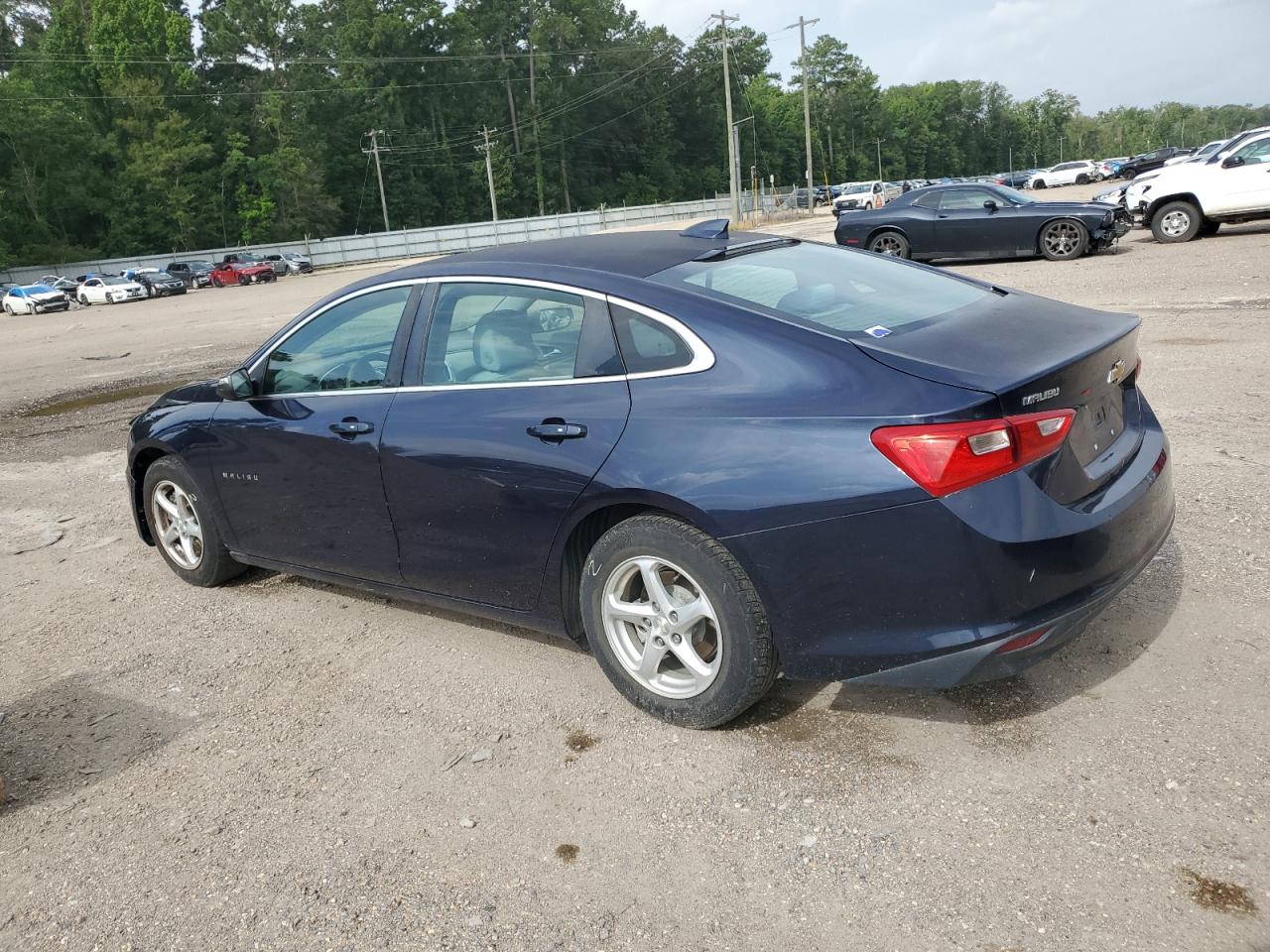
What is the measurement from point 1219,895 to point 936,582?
988mm

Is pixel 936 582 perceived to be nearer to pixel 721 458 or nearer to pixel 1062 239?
pixel 721 458

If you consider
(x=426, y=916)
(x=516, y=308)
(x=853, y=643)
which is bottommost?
(x=426, y=916)

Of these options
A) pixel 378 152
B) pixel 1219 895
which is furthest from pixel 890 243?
pixel 378 152

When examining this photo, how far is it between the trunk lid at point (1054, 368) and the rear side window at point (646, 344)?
58cm

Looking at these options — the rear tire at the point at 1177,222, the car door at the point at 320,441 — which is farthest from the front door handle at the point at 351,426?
the rear tire at the point at 1177,222

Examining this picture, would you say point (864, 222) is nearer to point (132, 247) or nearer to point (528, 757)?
point (528, 757)

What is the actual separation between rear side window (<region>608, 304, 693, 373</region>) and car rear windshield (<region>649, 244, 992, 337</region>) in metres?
0.18

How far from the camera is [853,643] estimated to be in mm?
3066

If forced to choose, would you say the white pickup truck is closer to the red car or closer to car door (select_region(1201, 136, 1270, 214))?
car door (select_region(1201, 136, 1270, 214))

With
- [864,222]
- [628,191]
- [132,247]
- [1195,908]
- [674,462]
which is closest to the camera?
[1195,908]

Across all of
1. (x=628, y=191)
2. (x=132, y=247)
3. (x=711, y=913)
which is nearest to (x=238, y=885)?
(x=711, y=913)

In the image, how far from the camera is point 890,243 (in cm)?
1802

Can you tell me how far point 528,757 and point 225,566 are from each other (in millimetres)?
2480

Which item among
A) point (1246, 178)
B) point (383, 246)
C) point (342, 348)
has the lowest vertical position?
point (342, 348)
